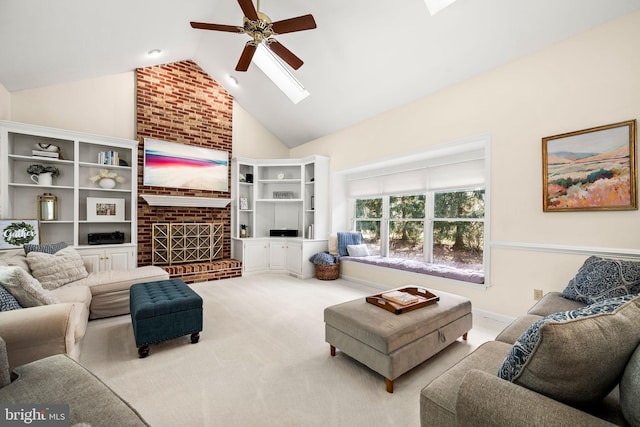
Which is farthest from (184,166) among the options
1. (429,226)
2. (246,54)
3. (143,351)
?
(429,226)

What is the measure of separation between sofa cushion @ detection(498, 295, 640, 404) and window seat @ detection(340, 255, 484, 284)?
257 centimetres

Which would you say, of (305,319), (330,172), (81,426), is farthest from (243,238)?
(81,426)

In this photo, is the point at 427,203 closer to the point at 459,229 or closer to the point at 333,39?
the point at 459,229

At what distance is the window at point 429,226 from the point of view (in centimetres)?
381

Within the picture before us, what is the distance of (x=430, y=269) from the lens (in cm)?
381

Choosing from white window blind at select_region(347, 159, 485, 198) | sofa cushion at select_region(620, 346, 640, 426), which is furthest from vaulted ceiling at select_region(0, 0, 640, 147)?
sofa cushion at select_region(620, 346, 640, 426)

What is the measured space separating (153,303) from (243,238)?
3.11 metres

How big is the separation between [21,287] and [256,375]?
1743 millimetres

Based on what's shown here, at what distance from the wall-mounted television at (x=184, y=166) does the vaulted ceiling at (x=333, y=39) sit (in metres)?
1.41

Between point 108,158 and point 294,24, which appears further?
point 108,158

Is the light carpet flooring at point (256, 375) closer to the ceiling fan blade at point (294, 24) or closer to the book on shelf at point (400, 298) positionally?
the book on shelf at point (400, 298)

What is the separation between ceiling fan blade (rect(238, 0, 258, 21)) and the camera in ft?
7.93

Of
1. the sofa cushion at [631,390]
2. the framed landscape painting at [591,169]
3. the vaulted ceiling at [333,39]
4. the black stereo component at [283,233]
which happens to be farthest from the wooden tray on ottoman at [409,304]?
the black stereo component at [283,233]

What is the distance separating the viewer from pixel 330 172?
18.0ft
